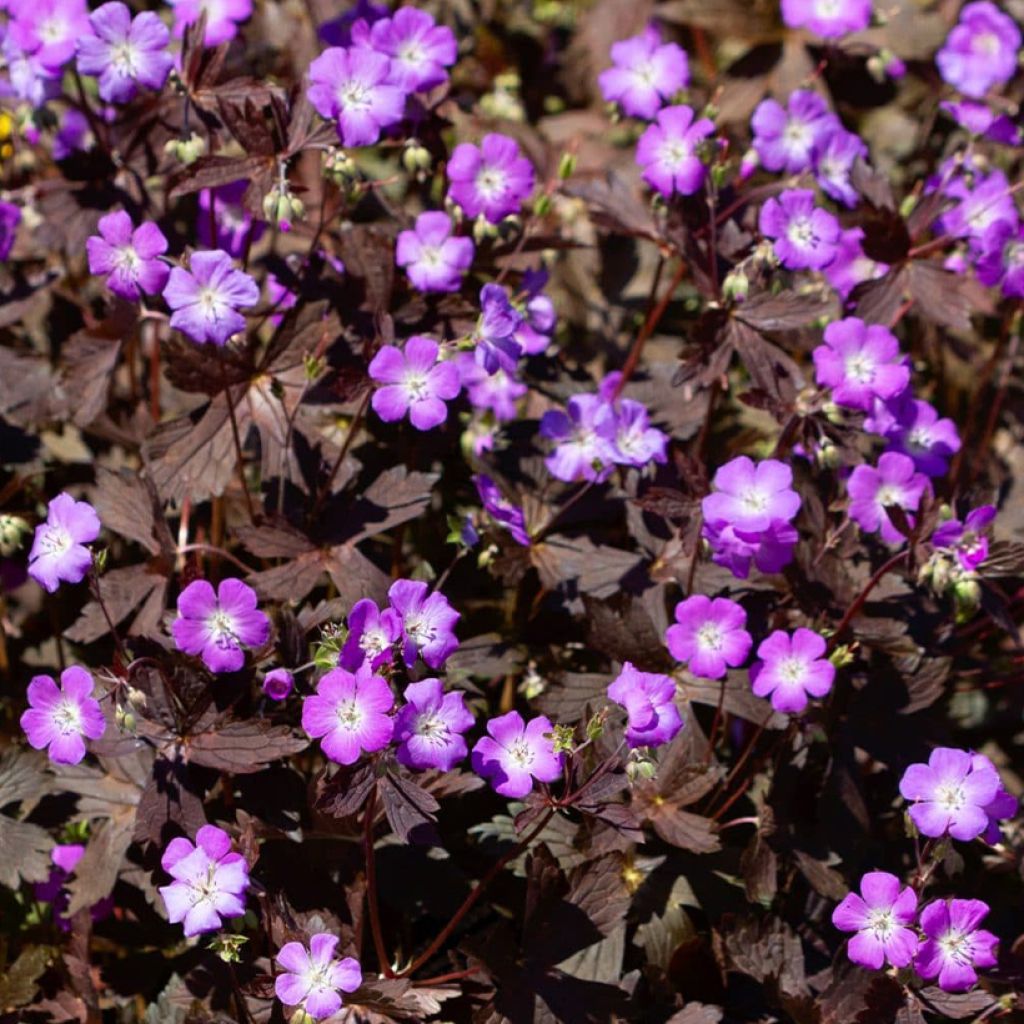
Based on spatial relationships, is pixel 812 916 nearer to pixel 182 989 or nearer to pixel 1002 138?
pixel 182 989

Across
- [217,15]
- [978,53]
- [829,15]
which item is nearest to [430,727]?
[217,15]

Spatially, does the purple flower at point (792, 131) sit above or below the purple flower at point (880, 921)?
above

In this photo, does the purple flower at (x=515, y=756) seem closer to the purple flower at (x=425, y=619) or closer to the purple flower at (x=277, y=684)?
the purple flower at (x=425, y=619)

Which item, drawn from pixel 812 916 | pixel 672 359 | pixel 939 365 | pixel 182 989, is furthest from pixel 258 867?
pixel 939 365

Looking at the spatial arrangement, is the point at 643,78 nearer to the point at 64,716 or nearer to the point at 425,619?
the point at 425,619

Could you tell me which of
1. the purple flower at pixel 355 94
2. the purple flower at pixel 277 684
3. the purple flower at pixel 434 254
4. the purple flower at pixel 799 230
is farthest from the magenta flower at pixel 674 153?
the purple flower at pixel 277 684
